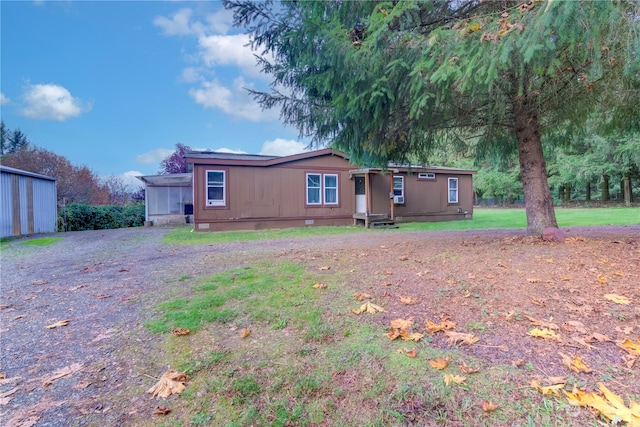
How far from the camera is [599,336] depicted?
219cm

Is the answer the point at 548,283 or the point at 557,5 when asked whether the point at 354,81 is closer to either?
the point at 557,5

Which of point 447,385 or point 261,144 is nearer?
point 447,385

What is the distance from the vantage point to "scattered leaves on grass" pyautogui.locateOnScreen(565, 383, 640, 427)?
4.85 feet

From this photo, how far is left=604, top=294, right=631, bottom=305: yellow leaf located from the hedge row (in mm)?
19142

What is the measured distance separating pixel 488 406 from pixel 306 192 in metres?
12.0

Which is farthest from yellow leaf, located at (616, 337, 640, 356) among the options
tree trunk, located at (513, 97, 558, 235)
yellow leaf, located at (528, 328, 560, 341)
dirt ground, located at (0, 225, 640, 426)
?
tree trunk, located at (513, 97, 558, 235)

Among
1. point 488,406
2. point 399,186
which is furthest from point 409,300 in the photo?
point 399,186

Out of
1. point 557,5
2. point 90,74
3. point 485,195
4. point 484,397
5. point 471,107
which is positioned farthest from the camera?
point 485,195

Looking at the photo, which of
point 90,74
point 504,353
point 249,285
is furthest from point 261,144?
point 504,353

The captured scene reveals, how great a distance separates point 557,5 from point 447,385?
3.35 metres

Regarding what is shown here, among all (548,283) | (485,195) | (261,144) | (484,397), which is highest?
(261,144)

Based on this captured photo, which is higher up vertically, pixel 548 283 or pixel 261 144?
pixel 261 144

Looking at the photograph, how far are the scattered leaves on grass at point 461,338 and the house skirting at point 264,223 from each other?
10607 millimetres

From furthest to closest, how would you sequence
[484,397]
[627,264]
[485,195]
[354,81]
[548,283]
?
[485,195], [354,81], [627,264], [548,283], [484,397]
